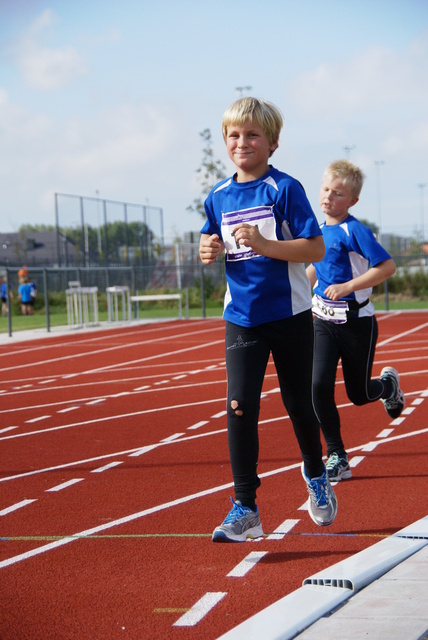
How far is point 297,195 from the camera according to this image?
4.33 meters

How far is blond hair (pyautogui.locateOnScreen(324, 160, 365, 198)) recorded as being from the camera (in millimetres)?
5785

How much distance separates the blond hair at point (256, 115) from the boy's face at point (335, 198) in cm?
133

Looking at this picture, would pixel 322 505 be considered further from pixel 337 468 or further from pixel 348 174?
pixel 348 174

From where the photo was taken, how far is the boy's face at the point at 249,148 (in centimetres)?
439

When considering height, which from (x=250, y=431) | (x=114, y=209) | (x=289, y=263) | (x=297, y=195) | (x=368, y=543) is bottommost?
(x=368, y=543)

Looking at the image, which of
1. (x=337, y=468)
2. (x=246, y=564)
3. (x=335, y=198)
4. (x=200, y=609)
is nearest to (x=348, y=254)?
(x=335, y=198)

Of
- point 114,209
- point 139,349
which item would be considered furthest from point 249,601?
point 114,209

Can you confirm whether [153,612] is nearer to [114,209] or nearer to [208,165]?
[114,209]

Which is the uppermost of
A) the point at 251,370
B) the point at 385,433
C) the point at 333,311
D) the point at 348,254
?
the point at 348,254

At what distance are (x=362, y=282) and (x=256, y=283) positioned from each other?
1418mm

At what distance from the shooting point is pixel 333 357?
19.5 feet

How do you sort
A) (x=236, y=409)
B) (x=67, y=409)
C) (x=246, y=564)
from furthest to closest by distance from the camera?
(x=67, y=409) → (x=236, y=409) → (x=246, y=564)

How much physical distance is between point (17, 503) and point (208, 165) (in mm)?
40442

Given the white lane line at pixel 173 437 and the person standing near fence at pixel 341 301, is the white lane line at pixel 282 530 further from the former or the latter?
the white lane line at pixel 173 437
